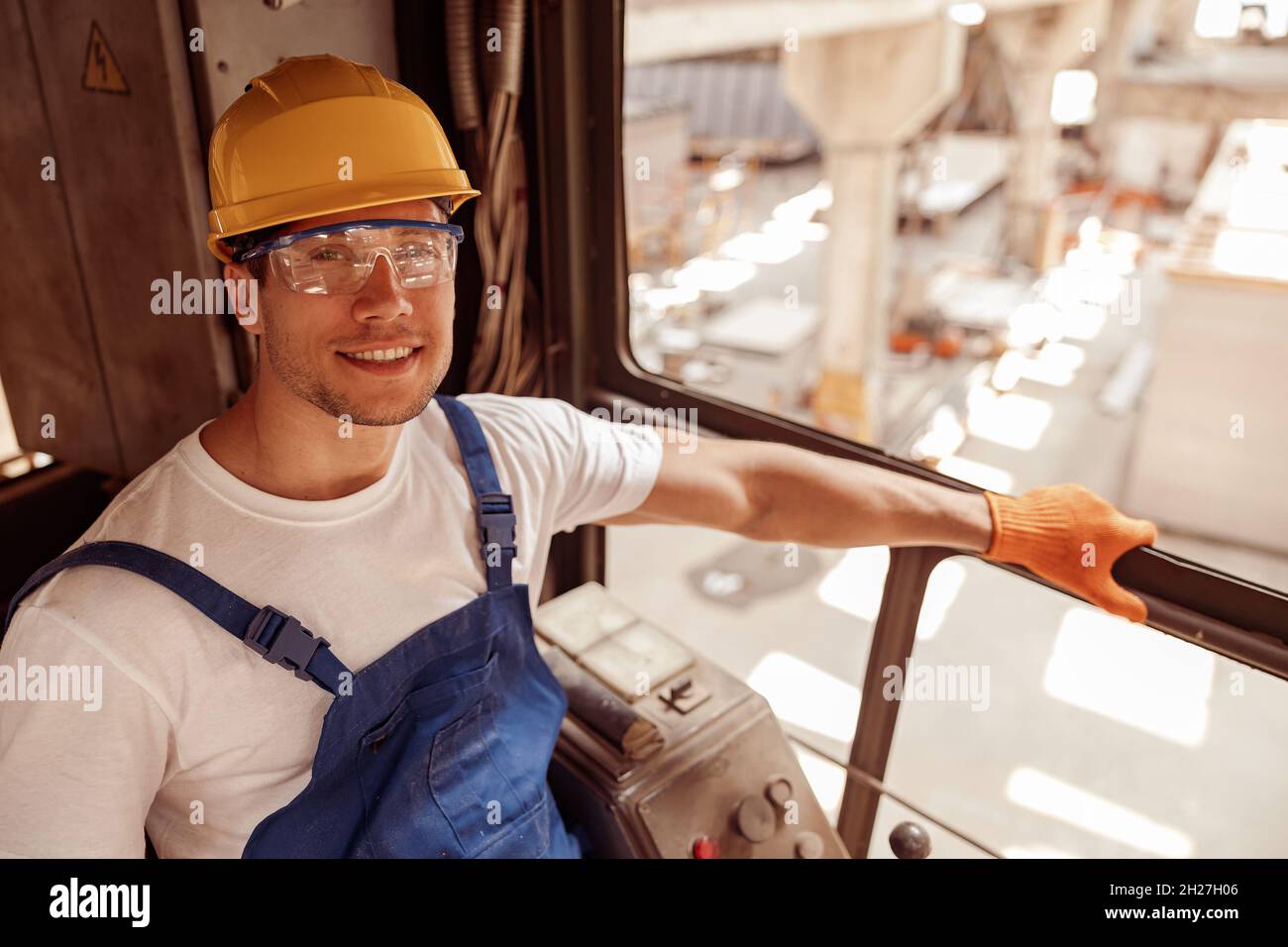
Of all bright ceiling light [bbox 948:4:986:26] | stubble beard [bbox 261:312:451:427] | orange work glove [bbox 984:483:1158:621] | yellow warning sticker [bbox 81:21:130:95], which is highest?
bright ceiling light [bbox 948:4:986:26]

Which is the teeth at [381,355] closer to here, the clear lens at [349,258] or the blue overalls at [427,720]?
the clear lens at [349,258]

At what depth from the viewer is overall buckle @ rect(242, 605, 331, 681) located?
1196 mm

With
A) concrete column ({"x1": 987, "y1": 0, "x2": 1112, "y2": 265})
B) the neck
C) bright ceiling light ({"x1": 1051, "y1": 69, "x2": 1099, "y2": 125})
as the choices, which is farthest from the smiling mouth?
bright ceiling light ({"x1": 1051, "y1": 69, "x2": 1099, "y2": 125})

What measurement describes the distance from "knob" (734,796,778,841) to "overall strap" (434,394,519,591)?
652 millimetres

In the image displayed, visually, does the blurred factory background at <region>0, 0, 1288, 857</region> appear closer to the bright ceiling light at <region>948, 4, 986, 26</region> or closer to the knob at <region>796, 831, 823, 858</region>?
the bright ceiling light at <region>948, 4, 986, 26</region>

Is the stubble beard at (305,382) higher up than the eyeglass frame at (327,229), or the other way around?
the eyeglass frame at (327,229)

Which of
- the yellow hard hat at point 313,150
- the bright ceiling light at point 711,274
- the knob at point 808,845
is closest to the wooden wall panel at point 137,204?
the yellow hard hat at point 313,150

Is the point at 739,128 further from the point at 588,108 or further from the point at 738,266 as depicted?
the point at 588,108

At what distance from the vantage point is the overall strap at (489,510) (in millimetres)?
1454

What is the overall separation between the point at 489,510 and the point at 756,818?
0.77m

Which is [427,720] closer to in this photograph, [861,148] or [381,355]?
[381,355]

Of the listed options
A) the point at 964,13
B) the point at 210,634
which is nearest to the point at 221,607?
the point at 210,634

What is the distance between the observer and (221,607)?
119cm

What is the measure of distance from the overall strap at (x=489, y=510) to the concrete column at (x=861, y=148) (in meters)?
5.73
